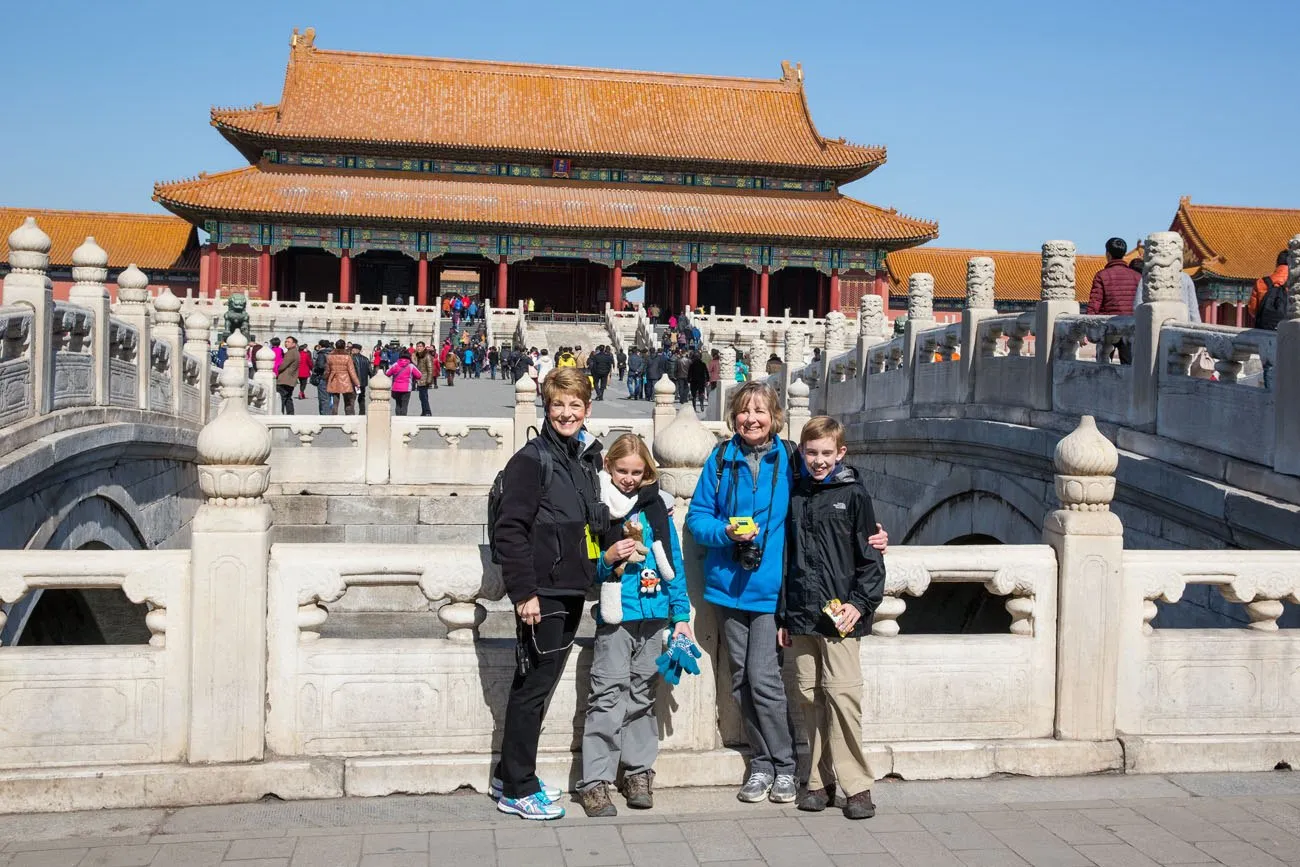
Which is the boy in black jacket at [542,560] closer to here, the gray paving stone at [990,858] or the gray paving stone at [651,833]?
the gray paving stone at [651,833]

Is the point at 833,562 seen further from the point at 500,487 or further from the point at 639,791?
the point at 500,487

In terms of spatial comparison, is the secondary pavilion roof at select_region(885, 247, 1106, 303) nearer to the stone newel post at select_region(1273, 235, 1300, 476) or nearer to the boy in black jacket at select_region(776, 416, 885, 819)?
the stone newel post at select_region(1273, 235, 1300, 476)

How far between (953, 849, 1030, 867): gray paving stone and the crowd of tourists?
436 millimetres

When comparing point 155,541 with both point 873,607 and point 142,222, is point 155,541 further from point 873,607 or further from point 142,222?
point 142,222

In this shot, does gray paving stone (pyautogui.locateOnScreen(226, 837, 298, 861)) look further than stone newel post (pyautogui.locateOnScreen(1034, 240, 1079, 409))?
No

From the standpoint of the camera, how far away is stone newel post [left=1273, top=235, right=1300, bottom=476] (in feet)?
20.8

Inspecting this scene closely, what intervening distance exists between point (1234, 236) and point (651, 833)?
46.1m

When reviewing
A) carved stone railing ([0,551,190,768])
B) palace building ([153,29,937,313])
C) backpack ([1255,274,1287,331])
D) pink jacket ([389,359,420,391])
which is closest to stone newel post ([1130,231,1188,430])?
backpack ([1255,274,1287,331])

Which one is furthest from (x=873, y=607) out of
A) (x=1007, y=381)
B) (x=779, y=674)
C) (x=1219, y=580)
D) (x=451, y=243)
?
(x=451, y=243)

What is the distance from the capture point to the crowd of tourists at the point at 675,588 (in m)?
4.49

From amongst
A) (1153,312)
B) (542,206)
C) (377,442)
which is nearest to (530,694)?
(1153,312)

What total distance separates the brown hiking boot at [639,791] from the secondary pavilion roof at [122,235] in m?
41.2

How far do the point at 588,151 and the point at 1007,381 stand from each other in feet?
113

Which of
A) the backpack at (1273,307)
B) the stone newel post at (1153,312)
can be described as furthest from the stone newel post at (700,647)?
the backpack at (1273,307)
